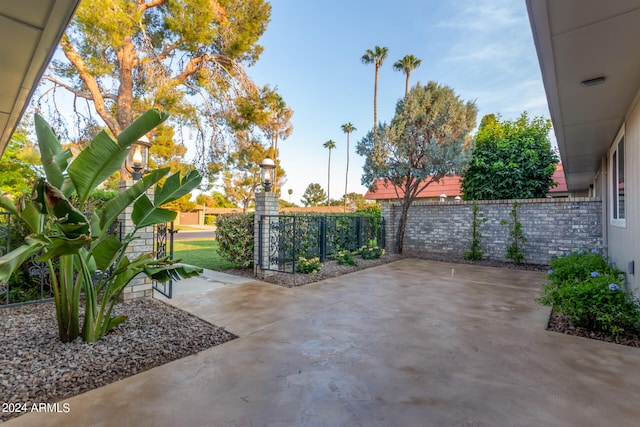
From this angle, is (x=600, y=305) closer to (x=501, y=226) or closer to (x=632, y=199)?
(x=632, y=199)

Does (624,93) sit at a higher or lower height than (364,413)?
higher

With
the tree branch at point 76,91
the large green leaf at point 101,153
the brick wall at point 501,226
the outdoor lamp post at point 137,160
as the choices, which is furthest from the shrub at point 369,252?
the tree branch at point 76,91

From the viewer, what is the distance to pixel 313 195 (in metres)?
50.7

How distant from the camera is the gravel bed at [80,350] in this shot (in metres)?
2.32

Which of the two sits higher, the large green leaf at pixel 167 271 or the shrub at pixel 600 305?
the large green leaf at pixel 167 271

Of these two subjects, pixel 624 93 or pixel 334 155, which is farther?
pixel 334 155

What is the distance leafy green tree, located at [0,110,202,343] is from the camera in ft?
7.86

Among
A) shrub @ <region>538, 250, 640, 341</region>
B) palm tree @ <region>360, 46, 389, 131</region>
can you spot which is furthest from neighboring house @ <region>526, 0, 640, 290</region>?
palm tree @ <region>360, 46, 389, 131</region>

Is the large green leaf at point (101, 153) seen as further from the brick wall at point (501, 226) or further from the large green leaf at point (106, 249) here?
the brick wall at point (501, 226)

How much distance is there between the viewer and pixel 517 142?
12.0m

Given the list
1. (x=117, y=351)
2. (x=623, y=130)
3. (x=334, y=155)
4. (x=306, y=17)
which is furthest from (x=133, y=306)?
(x=334, y=155)

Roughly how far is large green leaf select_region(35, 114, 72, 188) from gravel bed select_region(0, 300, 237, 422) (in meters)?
1.62

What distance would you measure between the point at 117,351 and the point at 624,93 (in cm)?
651

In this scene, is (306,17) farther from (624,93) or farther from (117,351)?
(117,351)
